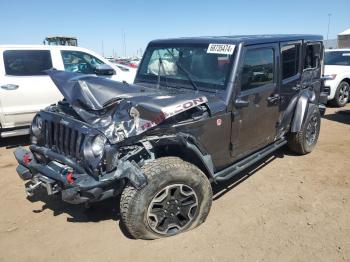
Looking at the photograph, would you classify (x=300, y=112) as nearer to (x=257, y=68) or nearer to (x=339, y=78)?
(x=257, y=68)

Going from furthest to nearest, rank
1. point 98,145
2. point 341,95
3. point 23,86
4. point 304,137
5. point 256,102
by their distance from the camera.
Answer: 1. point 341,95
2. point 23,86
3. point 304,137
4. point 256,102
5. point 98,145

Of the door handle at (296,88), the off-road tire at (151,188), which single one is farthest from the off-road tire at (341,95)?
the off-road tire at (151,188)

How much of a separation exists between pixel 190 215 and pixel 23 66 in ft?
15.2

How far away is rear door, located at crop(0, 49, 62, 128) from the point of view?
621cm

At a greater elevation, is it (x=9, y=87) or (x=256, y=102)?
(x=256, y=102)

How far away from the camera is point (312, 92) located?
219 inches

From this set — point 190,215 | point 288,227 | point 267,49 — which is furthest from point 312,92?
point 190,215

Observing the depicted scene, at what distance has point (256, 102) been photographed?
418 cm

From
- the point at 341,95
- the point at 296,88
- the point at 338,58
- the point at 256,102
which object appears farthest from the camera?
the point at 338,58

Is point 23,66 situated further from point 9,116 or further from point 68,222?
point 68,222

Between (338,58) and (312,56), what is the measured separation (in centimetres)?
590

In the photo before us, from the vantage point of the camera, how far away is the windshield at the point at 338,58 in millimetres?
10526

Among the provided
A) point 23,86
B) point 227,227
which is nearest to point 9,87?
point 23,86

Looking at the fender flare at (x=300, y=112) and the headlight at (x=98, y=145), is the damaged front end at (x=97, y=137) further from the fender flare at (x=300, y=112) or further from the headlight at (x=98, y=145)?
the fender flare at (x=300, y=112)
